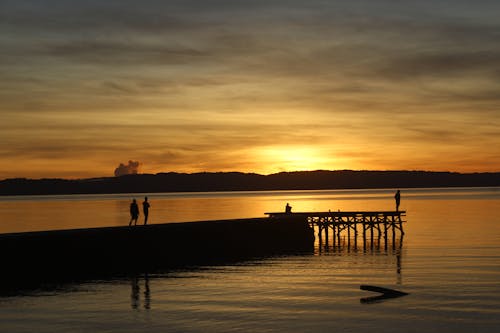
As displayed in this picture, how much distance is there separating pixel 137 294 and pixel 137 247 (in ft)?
43.1

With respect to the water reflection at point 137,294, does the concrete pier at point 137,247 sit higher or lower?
higher

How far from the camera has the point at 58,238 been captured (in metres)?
43.2

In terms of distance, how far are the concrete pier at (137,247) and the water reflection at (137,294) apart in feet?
9.93

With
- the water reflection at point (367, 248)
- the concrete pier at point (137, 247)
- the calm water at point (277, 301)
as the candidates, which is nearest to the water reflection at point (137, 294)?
the calm water at point (277, 301)

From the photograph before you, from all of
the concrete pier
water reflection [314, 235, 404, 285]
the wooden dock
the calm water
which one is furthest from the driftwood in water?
the wooden dock

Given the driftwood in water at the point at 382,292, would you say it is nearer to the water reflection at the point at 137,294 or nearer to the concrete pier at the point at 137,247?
the water reflection at the point at 137,294

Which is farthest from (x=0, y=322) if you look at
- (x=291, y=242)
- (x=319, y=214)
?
(x=319, y=214)

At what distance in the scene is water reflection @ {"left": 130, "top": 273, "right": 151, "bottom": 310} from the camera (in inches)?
1281

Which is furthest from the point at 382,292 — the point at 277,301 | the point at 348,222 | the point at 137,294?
the point at 348,222

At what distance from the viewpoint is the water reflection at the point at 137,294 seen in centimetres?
3253

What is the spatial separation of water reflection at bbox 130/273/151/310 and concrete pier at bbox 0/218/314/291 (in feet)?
9.93

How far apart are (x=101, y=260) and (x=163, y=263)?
18.4 ft

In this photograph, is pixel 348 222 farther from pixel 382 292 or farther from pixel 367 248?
pixel 382 292

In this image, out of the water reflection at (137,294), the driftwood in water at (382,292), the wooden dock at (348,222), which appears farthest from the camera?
the wooden dock at (348,222)
